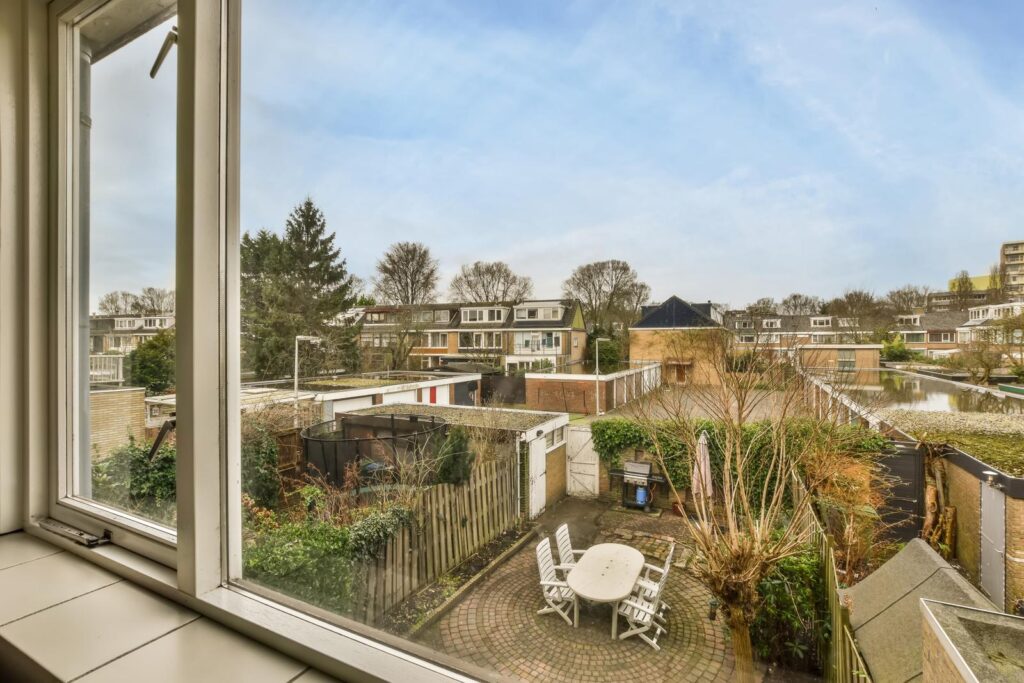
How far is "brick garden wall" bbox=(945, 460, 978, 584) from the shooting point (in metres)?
0.63

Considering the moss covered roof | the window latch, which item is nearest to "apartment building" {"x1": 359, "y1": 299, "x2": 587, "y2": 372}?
the moss covered roof

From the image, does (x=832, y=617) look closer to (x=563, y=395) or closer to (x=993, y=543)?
(x=993, y=543)

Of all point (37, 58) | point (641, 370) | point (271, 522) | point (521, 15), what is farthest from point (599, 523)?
point (37, 58)

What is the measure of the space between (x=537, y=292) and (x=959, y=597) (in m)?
0.83

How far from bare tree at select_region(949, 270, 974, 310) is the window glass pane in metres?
1.67

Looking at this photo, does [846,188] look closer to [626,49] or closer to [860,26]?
[860,26]

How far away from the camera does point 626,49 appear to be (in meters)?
0.93

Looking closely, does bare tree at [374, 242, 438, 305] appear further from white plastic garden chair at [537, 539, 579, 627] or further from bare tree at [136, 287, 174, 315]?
white plastic garden chair at [537, 539, 579, 627]

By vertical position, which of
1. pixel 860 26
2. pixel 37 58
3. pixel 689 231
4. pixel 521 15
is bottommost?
pixel 689 231

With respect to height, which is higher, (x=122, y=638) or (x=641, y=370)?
(x=641, y=370)

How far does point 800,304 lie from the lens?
827mm

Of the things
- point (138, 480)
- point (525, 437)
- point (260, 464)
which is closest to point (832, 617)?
point (525, 437)

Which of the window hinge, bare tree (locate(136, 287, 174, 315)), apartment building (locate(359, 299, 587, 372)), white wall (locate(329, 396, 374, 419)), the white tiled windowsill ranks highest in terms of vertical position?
bare tree (locate(136, 287, 174, 315))

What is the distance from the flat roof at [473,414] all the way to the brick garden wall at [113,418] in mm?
704
